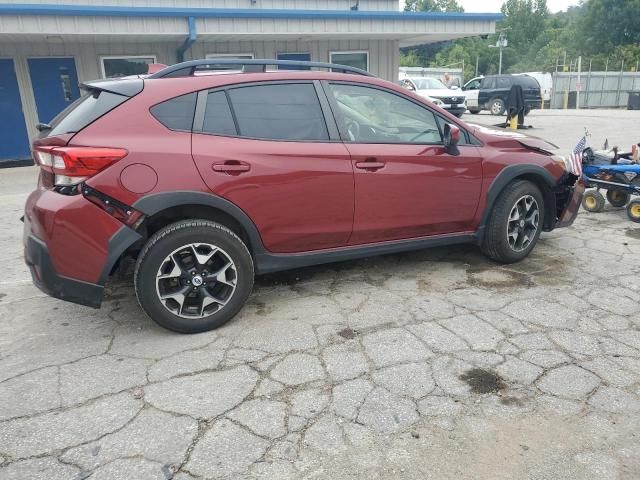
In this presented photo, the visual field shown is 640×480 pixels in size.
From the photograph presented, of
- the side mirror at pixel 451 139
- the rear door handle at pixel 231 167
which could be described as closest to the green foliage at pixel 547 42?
the side mirror at pixel 451 139

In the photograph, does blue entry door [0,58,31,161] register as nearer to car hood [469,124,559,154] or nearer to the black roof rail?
the black roof rail

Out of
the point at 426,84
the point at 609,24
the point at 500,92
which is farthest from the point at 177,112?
the point at 609,24

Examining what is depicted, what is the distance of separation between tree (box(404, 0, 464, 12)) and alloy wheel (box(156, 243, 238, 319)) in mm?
106987

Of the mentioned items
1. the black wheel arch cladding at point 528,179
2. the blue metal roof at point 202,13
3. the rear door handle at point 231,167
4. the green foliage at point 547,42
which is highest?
the green foliage at point 547,42

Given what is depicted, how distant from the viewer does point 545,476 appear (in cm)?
224

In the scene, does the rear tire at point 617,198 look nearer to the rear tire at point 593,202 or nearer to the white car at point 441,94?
the rear tire at point 593,202

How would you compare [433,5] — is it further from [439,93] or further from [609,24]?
[439,93]

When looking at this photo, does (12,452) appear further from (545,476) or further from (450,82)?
(450,82)

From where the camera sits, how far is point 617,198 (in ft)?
21.9

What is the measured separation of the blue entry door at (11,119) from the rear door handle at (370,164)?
36.0ft

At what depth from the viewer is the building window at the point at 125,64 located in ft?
39.7

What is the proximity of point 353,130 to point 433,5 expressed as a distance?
110 m

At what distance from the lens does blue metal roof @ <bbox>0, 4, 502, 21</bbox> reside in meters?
9.38

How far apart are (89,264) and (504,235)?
129 inches
